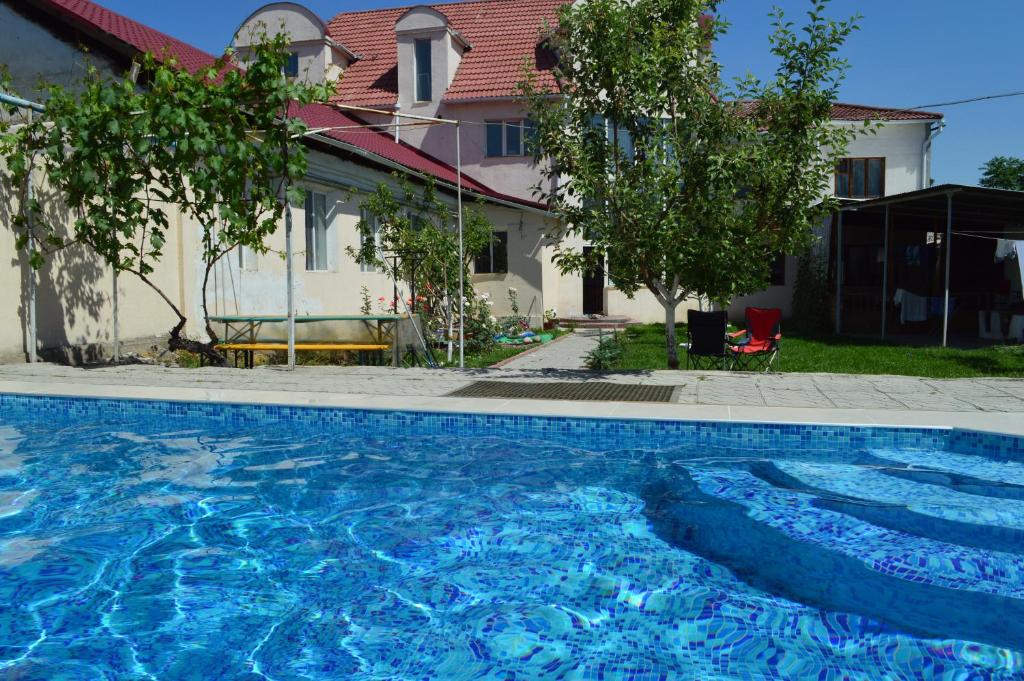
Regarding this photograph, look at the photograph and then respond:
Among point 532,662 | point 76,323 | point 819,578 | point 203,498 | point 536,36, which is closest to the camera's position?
point 532,662

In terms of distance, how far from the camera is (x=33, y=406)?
802 centimetres

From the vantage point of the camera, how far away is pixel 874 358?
13312mm

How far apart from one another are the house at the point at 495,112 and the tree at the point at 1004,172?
4581 centimetres

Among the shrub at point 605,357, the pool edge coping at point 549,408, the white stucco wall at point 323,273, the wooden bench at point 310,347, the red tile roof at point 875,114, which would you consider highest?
the red tile roof at point 875,114

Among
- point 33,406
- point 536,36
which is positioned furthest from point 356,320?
point 536,36

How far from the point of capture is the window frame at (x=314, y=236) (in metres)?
13.9

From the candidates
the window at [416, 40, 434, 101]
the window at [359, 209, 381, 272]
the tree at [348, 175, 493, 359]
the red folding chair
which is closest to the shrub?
the red folding chair

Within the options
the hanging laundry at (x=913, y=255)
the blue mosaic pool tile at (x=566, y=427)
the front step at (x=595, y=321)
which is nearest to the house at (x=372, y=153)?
the front step at (x=595, y=321)

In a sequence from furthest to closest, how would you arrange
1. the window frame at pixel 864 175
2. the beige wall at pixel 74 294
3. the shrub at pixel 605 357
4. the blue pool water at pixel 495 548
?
the window frame at pixel 864 175 < the shrub at pixel 605 357 < the beige wall at pixel 74 294 < the blue pool water at pixel 495 548

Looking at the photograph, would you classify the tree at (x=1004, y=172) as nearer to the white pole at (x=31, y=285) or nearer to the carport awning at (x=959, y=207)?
the carport awning at (x=959, y=207)

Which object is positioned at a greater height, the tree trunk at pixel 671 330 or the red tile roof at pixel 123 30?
the red tile roof at pixel 123 30

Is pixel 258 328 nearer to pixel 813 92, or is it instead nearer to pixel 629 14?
pixel 629 14

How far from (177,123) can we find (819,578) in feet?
26.0

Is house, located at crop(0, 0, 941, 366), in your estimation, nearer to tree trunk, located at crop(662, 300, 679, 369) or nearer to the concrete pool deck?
the concrete pool deck
